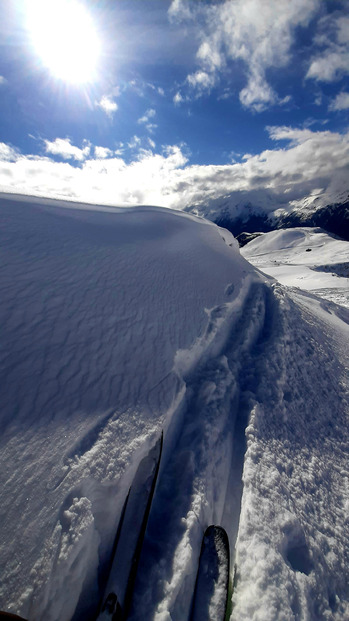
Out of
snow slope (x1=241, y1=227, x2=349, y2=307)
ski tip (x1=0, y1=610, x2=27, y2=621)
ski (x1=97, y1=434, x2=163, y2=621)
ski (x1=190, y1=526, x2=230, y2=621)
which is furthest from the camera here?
snow slope (x1=241, y1=227, x2=349, y2=307)

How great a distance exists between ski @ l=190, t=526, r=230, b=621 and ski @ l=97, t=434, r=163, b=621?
730mm

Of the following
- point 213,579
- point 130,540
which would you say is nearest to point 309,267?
point 213,579

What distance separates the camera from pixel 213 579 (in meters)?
2.92

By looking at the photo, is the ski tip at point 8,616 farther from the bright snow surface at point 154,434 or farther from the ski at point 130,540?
the ski at point 130,540

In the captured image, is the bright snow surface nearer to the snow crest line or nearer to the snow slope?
the snow crest line

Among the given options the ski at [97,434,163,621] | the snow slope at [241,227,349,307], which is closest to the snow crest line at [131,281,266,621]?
the ski at [97,434,163,621]

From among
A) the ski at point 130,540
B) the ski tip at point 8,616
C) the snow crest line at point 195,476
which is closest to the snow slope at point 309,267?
the snow crest line at point 195,476

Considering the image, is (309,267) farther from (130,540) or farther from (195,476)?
(130,540)

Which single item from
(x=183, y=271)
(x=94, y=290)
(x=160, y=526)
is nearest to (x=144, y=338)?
(x=94, y=290)

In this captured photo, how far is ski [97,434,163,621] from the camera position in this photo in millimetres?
2525

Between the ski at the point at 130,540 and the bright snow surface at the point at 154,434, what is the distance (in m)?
0.13

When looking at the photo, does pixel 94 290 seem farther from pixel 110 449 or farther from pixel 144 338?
pixel 110 449

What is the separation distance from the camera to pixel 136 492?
10.6 ft

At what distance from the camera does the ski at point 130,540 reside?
2.53 meters
